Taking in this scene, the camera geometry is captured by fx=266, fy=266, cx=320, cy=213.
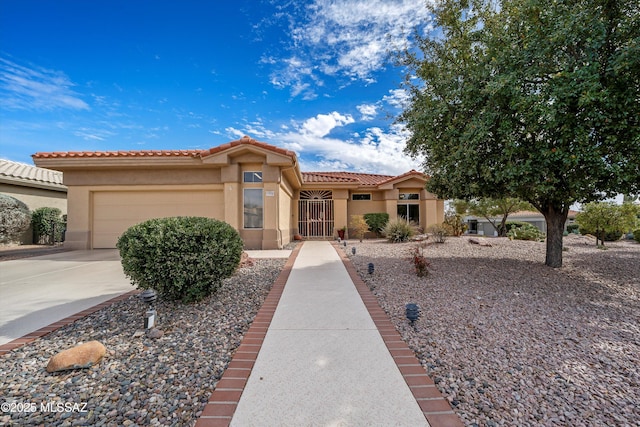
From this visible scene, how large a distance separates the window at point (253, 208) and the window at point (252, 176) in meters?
0.40

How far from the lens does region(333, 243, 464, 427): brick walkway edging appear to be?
2150 mm

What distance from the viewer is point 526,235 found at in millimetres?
13945

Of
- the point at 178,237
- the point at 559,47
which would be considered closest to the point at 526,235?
the point at 559,47

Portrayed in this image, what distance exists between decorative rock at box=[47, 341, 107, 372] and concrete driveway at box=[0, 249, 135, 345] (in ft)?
4.46

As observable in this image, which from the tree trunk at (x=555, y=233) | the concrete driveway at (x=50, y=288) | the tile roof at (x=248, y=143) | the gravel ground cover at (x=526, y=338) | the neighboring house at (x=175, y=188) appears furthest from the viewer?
the neighboring house at (x=175, y=188)

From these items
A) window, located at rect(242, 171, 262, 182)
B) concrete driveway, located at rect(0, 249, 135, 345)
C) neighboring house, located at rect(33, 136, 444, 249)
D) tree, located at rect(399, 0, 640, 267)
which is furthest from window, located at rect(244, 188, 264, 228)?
tree, located at rect(399, 0, 640, 267)


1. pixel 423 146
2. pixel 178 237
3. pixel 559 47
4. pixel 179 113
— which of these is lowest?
pixel 178 237

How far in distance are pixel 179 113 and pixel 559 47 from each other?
46.7 ft

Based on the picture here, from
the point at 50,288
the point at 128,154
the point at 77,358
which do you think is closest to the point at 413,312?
the point at 77,358

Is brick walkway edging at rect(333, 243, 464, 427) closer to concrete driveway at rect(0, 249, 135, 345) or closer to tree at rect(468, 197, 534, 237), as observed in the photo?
concrete driveway at rect(0, 249, 135, 345)

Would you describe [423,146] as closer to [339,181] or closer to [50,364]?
[339,181]

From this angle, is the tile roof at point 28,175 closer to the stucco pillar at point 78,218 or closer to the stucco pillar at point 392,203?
the stucco pillar at point 78,218

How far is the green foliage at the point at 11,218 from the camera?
1166 centimetres

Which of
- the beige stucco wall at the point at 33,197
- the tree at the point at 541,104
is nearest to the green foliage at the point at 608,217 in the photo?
the tree at the point at 541,104
